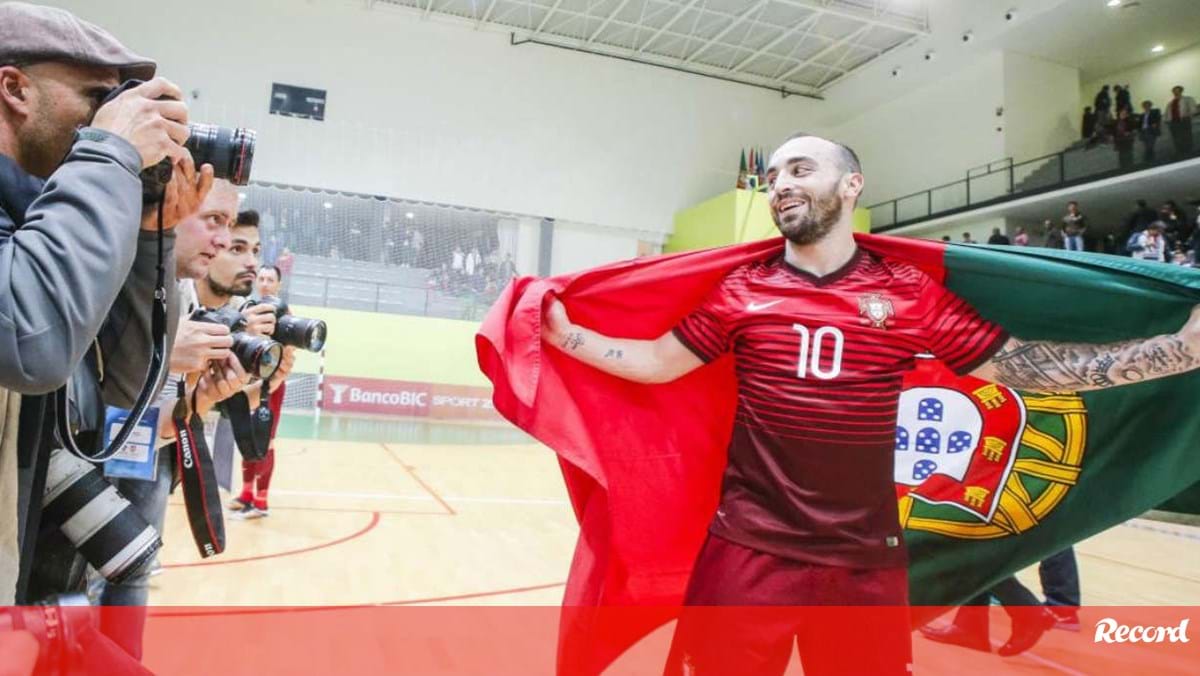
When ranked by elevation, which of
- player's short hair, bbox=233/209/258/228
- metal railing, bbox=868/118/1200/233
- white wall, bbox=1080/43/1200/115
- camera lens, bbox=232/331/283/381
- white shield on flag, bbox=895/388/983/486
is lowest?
white shield on flag, bbox=895/388/983/486

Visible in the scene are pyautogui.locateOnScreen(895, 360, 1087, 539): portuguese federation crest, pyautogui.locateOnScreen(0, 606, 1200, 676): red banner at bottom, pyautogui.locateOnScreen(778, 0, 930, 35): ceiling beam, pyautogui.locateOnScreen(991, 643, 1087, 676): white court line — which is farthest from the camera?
pyautogui.locateOnScreen(778, 0, 930, 35): ceiling beam

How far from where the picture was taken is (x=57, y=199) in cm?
83

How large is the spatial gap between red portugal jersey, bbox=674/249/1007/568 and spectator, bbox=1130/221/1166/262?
464 inches

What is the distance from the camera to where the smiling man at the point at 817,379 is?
1564 millimetres

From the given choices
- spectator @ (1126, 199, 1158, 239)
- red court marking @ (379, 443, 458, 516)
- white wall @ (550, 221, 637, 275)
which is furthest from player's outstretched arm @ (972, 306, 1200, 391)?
white wall @ (550, 221, 637, 275)

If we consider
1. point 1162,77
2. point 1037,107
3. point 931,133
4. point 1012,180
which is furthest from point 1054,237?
point 1162,77

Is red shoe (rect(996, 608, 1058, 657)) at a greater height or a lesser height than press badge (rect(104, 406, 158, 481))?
lesser

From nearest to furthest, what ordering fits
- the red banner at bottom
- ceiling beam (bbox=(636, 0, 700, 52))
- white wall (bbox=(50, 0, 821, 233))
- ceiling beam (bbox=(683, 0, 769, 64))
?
the red banner at bottom < white wall (bbox=(50, 0, 821, 233)) < ceiling beam (bbox=(683, 0, 769, 64)) < ceiling beam (bbox=(636, 0, 700, 52))

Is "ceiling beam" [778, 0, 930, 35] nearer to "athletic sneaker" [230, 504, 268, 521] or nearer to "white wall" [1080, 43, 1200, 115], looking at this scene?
"white wall" [1080, 43, 1200, 115]

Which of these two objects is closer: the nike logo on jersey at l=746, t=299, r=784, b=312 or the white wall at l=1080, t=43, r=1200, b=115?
the nike logo on jersey at l=746, t=299, r=784, b=312

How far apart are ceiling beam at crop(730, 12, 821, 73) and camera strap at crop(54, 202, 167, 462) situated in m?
15.3

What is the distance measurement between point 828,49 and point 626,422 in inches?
632

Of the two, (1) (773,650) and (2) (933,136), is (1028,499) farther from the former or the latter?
(2) (933,136)

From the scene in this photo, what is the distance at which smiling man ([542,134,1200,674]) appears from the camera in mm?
1564
